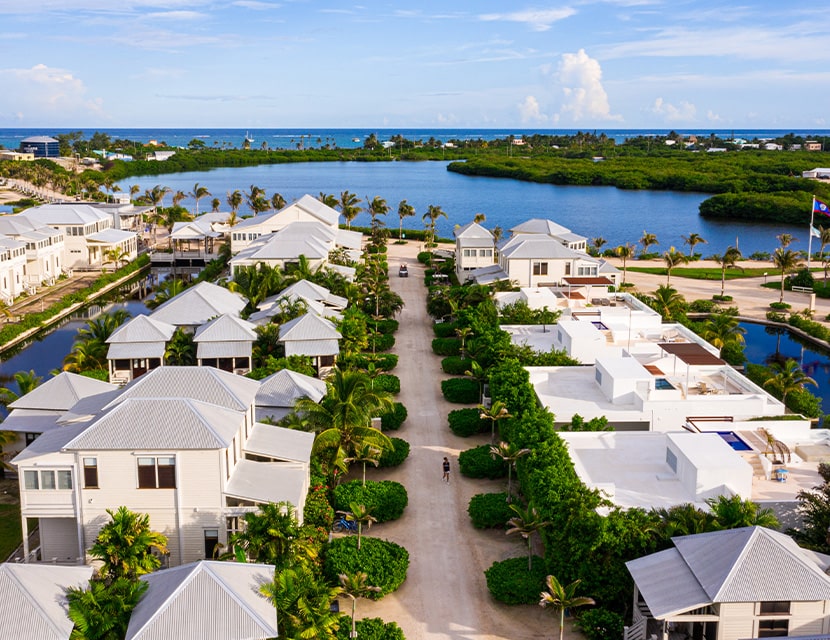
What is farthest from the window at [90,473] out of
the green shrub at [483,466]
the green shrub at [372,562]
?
the green shrub at [483,466]

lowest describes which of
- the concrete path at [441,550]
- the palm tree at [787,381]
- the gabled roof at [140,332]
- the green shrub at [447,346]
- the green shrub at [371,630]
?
the concrete path at [441,550]

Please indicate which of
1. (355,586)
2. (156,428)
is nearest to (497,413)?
(355,586)

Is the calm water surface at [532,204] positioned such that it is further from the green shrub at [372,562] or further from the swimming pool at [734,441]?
the green shrub at [372,562]

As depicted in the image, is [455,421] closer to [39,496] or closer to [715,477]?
[715,477]

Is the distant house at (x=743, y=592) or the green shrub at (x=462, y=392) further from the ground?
the distant house at (x=743, y=592)

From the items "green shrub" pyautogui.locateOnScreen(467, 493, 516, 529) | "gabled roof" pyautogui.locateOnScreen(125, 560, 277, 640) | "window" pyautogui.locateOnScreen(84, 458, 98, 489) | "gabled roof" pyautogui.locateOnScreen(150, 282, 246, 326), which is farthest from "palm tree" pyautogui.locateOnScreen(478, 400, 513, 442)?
"gabled roof" pyautogui.locateOnScreen(150, 282, 246, 326)

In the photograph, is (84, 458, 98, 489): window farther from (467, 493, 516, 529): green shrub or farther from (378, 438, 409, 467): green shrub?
(467, 493, 516, 529): green shrub
